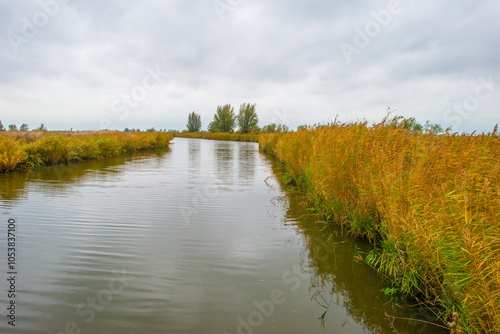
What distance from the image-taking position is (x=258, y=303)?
3.71m

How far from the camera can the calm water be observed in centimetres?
334

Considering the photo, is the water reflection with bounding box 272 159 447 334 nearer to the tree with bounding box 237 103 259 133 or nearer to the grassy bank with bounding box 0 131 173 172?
the grassy bank with bounding box 0 131 173 172

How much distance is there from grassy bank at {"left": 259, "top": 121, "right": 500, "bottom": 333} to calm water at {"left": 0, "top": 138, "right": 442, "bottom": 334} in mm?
450

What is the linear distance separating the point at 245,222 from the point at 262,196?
3072mm

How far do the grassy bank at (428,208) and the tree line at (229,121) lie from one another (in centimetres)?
6333

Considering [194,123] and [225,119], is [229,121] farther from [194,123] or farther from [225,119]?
[194,123]

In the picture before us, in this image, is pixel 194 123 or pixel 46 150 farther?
pixel 194 123

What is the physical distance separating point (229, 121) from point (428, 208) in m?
90.2

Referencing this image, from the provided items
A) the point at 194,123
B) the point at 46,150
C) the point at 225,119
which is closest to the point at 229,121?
the point at 225,119

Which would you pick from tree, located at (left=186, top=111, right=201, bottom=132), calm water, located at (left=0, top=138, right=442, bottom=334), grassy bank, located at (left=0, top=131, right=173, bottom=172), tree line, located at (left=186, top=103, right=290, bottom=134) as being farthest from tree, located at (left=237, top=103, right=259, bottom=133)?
calm water, located at (left=0, top=138, right=442, bottom=334)

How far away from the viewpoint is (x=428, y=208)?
3.88 m

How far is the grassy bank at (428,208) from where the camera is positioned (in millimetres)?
2816

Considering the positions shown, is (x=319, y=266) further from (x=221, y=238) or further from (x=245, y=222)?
(x=245, y=222)

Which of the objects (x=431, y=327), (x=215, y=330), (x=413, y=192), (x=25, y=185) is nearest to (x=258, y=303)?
(x=215, y=330)
